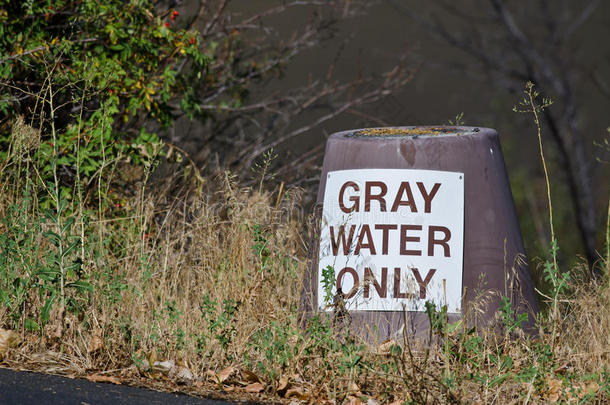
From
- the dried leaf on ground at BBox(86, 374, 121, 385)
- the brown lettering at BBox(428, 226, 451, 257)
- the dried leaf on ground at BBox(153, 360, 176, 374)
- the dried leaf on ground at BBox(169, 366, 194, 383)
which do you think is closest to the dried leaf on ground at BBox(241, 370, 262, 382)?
the dried leaf on ground at BBox(169, 366, 194, 383)

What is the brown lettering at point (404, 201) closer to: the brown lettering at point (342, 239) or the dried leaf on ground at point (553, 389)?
the brown lettering at point (342, 239)

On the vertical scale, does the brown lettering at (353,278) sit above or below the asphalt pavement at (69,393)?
above

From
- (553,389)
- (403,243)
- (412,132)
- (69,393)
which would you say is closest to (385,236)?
(403,243)

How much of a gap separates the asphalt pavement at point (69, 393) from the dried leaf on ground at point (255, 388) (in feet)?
0.76

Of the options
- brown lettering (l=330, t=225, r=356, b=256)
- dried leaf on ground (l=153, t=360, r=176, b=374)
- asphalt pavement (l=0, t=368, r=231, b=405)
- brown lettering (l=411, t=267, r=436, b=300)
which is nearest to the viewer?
asphalt pavement (l=0, t=368, r=231, b=405)

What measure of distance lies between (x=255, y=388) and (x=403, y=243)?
106 cm

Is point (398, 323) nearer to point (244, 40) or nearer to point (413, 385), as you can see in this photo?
point (413, 385)

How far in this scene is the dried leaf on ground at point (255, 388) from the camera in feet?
12.1

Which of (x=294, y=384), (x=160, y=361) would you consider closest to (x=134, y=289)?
(x=160, y=361)

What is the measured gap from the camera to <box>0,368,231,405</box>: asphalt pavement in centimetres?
325

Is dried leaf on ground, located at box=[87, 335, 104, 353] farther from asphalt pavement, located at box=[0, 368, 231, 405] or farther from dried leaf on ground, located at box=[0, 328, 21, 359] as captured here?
dried leaf on ground, located at box=[0, 328, 21, 359]

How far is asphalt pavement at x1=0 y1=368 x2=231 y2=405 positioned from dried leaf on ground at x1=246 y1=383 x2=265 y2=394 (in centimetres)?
23

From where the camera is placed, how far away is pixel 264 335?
392cm

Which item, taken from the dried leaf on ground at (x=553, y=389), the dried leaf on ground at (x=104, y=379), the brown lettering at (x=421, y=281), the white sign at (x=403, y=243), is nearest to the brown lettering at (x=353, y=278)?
the white sign at (x=403, y=243)
